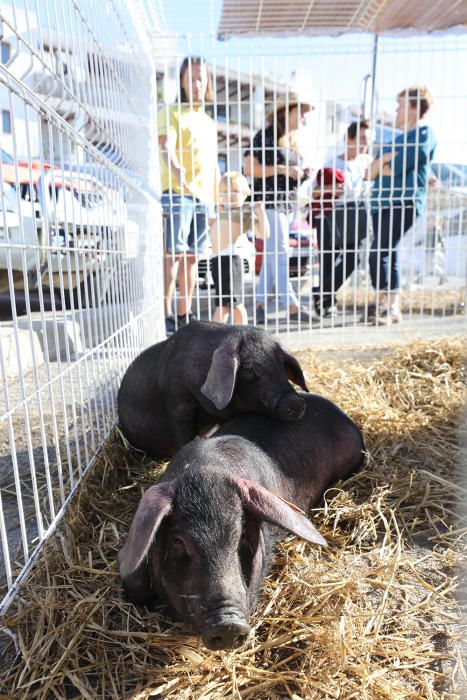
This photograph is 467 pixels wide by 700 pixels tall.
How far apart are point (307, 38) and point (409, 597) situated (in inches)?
210

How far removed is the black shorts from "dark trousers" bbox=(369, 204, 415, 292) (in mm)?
1386

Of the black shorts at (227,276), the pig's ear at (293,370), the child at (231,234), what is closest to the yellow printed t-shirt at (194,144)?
the child at (231,234)

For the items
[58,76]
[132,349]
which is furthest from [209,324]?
[58,76]

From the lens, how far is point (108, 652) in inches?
71.9

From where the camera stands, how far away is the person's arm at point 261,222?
559cm

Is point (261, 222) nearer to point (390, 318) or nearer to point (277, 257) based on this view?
point (277, 257)

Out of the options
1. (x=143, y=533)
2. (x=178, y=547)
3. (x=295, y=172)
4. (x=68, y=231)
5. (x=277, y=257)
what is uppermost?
(x=295, y=172)

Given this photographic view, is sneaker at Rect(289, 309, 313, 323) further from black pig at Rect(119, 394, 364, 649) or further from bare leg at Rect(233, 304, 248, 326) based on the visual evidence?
black pig at Rect(119, 394, 364, 649)

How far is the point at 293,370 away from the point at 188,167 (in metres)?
2.91

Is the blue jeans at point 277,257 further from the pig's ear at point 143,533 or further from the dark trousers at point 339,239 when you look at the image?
the pig's ear at point 143,533

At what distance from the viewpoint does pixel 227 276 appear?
18.5ft

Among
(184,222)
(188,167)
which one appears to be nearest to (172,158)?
(188,167)

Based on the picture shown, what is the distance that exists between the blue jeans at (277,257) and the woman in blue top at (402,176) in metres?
0.88

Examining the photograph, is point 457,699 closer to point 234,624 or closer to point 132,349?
point 234,624
